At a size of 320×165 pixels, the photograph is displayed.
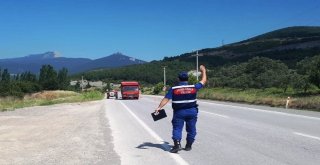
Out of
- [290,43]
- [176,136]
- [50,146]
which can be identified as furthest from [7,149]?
[290,43]

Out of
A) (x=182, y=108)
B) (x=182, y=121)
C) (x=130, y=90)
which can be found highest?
(x=182, y=108)

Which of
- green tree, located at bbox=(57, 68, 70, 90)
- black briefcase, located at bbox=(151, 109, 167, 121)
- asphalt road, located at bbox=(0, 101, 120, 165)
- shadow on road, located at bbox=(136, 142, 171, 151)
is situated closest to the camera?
asphalt road, located at bbox=(0, 101, 120, 165)

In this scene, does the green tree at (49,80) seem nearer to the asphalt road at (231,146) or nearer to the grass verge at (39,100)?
the grass verge at (39,100)

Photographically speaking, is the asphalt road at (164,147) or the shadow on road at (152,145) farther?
the shadow on road at (152,145)

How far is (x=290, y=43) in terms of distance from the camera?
585ft

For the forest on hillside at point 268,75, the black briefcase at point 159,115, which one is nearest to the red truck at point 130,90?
the forest on hillside at point 268,75

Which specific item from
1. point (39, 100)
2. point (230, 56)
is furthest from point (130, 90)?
point (230, 56)

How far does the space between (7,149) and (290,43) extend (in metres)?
175

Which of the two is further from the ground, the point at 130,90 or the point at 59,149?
the point at 130,90

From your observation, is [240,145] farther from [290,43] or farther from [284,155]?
[290,43]

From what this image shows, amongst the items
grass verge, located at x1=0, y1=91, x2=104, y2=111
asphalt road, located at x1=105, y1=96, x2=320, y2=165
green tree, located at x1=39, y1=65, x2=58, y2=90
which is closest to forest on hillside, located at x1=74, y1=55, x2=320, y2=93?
asphalt road, located at x1=105, y1=96, x2=320, y2=165

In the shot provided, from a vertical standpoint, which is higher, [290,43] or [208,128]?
[290,43]

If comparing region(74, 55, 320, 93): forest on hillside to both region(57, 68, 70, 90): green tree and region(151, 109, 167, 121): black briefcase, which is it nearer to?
region(151, 109, 167, 121): black briefcase

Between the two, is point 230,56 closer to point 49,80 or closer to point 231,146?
point 49,80
